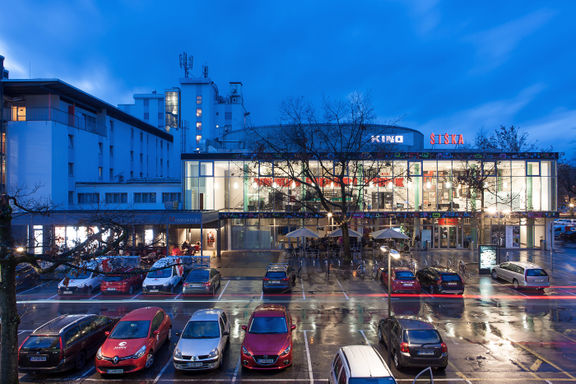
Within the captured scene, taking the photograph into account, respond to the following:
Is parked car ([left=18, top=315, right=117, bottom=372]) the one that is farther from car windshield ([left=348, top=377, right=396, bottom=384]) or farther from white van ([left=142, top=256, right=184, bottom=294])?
car windshield ([left=348, top=377, right=396, bottom=384])

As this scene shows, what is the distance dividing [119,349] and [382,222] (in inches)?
1205

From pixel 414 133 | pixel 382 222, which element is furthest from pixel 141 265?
pixel 414 133

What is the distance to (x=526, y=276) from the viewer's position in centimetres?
2138

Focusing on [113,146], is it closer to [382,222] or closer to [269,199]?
[269,199]

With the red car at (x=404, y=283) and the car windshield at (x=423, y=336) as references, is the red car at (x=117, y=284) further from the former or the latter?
the car windshield at (x=423, y=336)

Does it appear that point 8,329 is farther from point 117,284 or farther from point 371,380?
point 117,284

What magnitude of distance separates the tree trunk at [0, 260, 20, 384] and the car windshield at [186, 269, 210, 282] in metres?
11.9

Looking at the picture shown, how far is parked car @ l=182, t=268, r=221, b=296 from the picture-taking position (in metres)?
20.4

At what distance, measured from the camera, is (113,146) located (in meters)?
48.6

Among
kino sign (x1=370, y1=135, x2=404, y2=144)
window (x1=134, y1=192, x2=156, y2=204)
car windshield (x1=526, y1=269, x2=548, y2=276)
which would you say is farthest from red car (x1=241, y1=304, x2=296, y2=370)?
kino sign (x1=370, y1=135, x2=404, y2=144)

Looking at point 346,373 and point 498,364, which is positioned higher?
point 346,373

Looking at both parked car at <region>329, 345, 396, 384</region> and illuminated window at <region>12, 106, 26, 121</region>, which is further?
illuminated window at <region>12, 106, 26, 121</region>

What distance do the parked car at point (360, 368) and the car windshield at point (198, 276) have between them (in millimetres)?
12658

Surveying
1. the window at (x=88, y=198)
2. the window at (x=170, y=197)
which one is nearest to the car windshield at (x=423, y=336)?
the window at (x=170, y=197)
